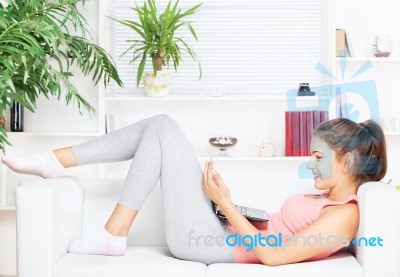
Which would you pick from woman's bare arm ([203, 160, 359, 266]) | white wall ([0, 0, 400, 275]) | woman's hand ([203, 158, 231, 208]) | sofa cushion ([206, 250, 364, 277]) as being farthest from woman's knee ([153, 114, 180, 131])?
white wall ([0, 0, 400, 275])

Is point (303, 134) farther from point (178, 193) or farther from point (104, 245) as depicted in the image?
point (104, 245)

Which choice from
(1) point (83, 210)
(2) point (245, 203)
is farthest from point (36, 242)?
(2) point (245, 203)

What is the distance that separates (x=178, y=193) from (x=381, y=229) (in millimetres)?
774

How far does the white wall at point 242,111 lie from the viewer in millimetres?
4270

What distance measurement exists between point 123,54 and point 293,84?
1.16m

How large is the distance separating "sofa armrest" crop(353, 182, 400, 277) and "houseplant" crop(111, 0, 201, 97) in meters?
1.95

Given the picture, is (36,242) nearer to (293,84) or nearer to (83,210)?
(83,210)

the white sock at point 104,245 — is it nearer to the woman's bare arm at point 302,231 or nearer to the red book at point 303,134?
the woman's bare arm at point 302,231

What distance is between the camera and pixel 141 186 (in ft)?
8.23

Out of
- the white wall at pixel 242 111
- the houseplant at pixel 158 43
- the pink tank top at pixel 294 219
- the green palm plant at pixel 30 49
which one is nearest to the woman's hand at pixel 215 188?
the pink tank top at pixel 294 219

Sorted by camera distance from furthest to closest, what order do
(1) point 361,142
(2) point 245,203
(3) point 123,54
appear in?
(3) point 123,54 → (2) point 245,203 → (1) point 361,142

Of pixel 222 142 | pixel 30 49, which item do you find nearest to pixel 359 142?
pixel 30 49

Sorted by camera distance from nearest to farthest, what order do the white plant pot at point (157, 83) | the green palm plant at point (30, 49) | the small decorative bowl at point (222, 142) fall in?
the green palm plant at point (30, 49)
the white plant pot at point (157, 83)
the small decorative bowl at point (222, 142)

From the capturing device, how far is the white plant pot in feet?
13.4
